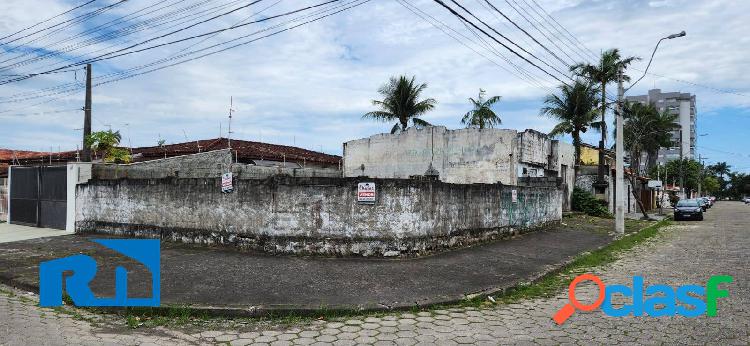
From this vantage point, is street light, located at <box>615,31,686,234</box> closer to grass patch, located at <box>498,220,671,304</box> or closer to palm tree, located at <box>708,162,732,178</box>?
grass patch, located at <box>498,220,671,304</box>

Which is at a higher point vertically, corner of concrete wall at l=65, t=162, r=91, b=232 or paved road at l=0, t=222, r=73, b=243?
corner of concrete wall at l=65, t=162, r=91, b=232

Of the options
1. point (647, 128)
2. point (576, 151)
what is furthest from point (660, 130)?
point (576, 151)

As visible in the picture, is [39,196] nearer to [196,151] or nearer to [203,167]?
[203,167]

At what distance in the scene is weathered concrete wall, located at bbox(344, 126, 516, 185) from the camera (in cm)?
2061

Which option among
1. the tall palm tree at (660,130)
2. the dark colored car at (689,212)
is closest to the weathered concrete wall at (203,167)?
the dark colored car at (689,212)

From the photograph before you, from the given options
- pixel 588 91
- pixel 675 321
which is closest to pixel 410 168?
pixel 588 91

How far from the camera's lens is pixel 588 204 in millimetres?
25719

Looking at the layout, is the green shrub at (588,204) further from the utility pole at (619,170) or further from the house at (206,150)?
the house at (206,150)

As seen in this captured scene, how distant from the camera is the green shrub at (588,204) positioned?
2531cm

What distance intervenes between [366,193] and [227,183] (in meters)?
3.55

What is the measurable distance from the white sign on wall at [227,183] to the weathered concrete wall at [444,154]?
12.5 meters

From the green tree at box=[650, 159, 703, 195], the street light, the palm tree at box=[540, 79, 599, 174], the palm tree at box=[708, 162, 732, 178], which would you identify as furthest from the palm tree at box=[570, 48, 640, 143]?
the palm tree at box=[708, 162, 732, 178]

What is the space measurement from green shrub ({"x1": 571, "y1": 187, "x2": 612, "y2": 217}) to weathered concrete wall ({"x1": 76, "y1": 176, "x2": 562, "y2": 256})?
14145 millimetres

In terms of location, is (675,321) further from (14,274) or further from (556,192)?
(556,192)
